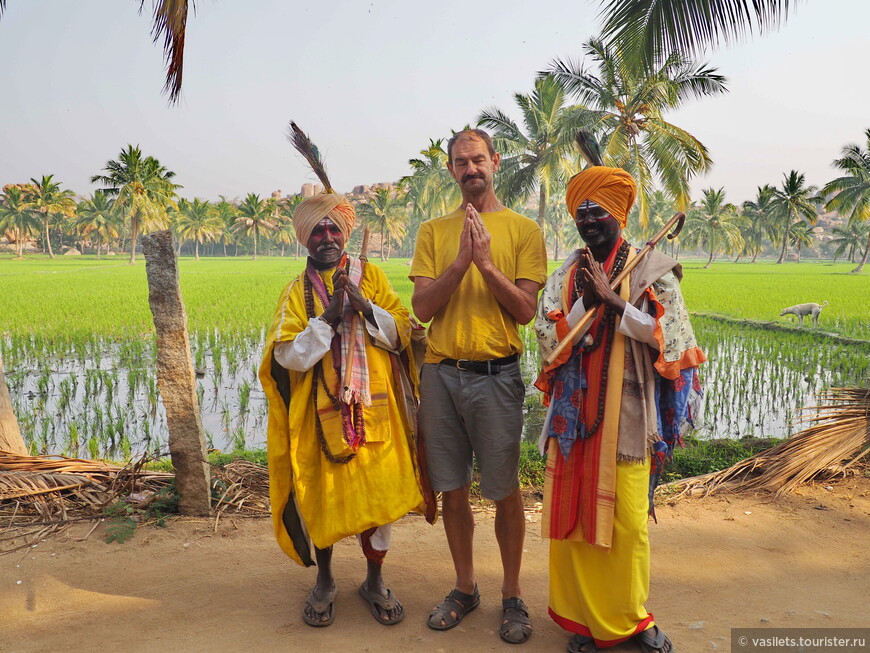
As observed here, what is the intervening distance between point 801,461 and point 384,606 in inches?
107

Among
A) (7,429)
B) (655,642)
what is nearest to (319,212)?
(655,642)

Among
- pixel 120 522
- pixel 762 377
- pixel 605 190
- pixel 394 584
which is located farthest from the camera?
pixel 762 377

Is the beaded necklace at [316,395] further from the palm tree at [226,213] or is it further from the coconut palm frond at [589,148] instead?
the palm tree at [226,213]

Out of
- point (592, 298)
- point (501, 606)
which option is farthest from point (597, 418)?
point (501, 606)

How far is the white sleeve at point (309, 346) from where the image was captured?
91.0 inches

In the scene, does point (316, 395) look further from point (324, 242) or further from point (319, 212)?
point (319, 212)

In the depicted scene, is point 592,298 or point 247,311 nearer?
point 592,298

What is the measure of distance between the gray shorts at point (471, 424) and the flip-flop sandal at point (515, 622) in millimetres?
395

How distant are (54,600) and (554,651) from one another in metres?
1.97

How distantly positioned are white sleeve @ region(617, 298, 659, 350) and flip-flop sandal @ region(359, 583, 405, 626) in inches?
52.4

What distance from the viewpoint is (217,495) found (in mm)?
3502

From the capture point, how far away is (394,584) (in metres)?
2.69

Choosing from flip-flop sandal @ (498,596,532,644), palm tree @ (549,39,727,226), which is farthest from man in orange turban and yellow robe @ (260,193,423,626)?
palm tree @ (549,39,727,226)

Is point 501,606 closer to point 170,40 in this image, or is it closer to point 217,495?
point 217,495
